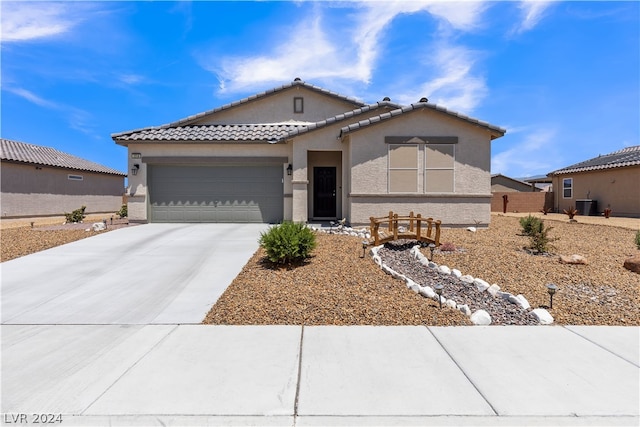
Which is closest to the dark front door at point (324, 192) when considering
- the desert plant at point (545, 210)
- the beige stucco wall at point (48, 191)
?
the beige stucco wall at point (48, 191)

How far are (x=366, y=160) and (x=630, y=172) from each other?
1801 cm

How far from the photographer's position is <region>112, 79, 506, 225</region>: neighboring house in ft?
37.9

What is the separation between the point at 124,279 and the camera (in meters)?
6.36

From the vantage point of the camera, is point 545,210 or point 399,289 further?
point 545,210

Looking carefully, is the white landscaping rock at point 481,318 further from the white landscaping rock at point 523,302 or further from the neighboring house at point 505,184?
the neighboring house at point 505,184

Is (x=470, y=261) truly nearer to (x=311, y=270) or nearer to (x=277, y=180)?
(x=311, y=270)

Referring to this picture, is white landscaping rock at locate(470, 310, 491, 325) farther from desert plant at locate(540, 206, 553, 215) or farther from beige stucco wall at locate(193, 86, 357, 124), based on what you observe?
desert plant at locate(540, 206, 553, 215)

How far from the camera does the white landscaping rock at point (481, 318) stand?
14.6 feet

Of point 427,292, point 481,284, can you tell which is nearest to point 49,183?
point 427,292

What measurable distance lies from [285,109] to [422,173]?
24.7 feet

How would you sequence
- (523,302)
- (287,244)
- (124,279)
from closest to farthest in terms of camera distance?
(523,302)
(124,279)
(287,244)

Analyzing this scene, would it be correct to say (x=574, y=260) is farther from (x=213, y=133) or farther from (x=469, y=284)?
(x=213, y=133)

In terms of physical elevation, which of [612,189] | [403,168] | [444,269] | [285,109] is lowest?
[444,269]

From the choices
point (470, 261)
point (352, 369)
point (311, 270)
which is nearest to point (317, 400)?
point (352, 369)
